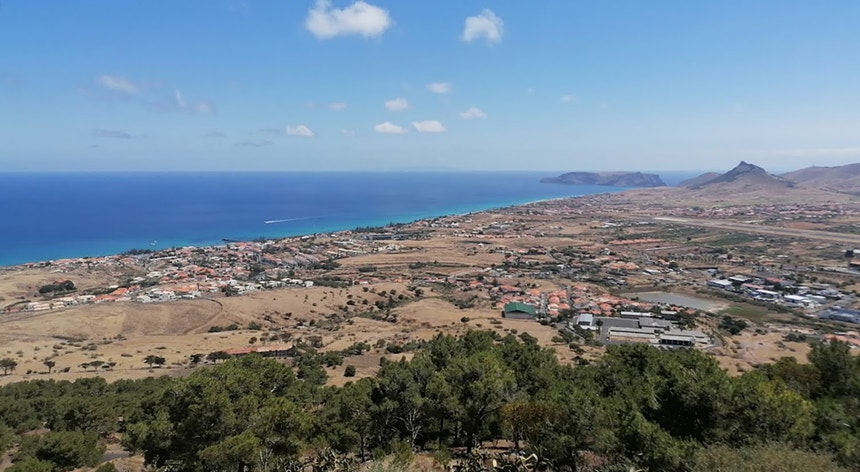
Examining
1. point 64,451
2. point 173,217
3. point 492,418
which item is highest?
point 492,418

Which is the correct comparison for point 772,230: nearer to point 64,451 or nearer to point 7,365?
point 64,451

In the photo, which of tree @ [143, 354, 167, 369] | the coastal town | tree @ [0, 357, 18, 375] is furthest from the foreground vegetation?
the coastal town

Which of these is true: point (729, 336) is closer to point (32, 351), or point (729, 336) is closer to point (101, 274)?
point (32, 351)

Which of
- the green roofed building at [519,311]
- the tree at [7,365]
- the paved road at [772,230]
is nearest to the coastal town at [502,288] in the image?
the green roofed building at [519,311]

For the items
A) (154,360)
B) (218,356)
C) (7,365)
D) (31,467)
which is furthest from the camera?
(218,356)

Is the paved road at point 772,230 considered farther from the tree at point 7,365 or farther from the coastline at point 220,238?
the tree at point 7,365

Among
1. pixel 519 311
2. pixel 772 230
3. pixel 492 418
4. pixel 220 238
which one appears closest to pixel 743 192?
pixel 772 230
